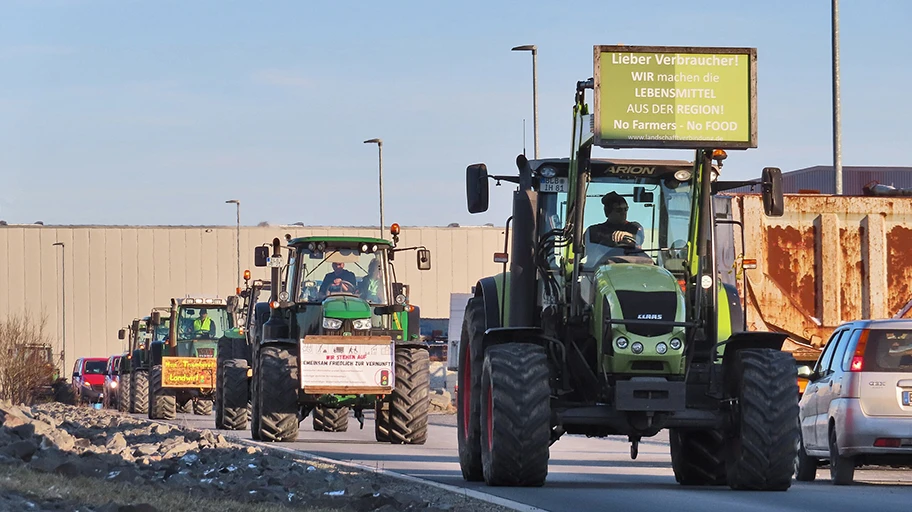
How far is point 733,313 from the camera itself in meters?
14.3

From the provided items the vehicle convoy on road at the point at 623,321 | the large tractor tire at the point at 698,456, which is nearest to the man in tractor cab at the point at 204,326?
the vehicle convoy on road at the point at 623,321

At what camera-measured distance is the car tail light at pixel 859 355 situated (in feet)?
51.9

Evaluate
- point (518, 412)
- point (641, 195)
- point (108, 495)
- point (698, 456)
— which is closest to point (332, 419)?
point (698, 456)

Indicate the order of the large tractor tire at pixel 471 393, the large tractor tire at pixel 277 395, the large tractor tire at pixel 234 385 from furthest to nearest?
the large tractor tire at pixel 234 385 → the large tractor tire at pixel 277 395 → the large tractor tire at pixel 471 393

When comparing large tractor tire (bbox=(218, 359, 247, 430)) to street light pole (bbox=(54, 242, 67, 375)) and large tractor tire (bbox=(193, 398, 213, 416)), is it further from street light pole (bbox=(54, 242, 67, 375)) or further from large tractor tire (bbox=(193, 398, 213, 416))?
street light pole (bbox=(54, 242, 67, 375))

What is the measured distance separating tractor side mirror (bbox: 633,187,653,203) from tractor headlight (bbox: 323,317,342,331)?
888 cm

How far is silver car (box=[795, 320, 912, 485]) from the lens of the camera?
15445 millimetres

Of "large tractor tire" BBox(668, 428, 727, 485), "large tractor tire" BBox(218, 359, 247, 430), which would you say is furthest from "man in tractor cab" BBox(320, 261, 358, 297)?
"large tractor tire" BBox(668, 428, 727, 485)

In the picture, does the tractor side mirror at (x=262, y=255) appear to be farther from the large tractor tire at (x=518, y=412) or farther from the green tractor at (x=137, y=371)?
the green tractor at (x=137, y=371)

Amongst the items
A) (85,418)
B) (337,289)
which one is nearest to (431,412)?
(85,418)

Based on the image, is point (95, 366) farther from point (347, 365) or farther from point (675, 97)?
point (675, 97)

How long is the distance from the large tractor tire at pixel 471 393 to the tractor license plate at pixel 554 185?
1262mm

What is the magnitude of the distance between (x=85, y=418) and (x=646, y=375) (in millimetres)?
19118

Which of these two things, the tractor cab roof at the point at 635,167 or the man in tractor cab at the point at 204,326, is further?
the man in tractor cab at the point at 204,326
